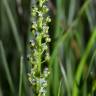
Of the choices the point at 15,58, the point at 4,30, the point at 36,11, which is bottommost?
the point at 15,58

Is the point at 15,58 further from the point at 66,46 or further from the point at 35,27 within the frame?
the point at 35,27

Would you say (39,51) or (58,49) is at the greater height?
(39,51)

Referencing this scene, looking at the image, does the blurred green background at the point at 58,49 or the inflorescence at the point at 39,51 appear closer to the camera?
the inflorescence at the point at 39,51

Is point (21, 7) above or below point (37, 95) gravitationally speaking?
above

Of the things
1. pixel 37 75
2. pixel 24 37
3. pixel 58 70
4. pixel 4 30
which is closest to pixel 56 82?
pixel 58 70

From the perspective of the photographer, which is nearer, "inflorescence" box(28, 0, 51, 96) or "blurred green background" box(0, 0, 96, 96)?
"inflorescence" box(28, 0, 51, 96)

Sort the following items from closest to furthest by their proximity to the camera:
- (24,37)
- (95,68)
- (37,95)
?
(37,95) → (95,68) → (24,37)

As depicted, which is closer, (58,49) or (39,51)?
(39,51)

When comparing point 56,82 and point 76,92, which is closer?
point 76,92
